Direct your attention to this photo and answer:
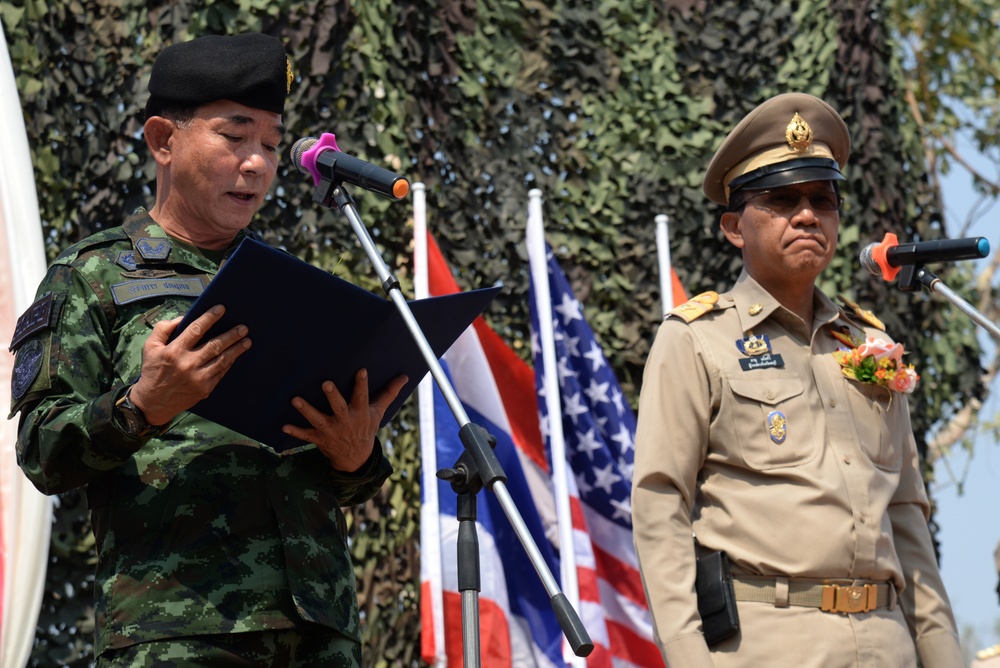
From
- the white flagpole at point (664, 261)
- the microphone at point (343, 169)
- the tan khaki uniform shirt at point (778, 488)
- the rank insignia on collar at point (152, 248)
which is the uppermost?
the white flagpole at point (664, 261)

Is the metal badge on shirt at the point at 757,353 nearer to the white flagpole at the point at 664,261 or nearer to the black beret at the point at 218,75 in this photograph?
the black beret at the point at 218,75

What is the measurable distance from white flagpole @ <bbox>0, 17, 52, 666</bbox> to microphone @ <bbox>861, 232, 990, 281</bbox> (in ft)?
8.87

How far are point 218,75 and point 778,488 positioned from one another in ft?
4.75

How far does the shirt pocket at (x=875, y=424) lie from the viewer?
297 cm

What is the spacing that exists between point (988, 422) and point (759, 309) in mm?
9634

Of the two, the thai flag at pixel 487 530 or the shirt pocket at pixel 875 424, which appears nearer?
the shirt pocket at pixel 875 424

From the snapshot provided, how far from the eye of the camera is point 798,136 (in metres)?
3.18

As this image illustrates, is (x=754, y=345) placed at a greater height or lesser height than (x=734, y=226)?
lesser

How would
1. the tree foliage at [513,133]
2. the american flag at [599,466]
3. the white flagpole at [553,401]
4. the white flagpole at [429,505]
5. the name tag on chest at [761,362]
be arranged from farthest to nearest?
the american flag at [599,466] < the tree foliage at [513,133] < the white flagpole at [553,401] < the white flagpole at [429,505] < the name tag on chest at [761,362]

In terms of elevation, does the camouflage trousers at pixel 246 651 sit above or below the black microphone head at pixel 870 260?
below

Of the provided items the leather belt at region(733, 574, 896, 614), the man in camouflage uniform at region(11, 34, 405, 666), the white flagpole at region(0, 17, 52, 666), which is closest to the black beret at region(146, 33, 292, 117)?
the man in camouflage uniform at region(11, 34, 405, 666)

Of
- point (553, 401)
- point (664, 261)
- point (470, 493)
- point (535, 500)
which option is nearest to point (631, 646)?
point (535, 500)

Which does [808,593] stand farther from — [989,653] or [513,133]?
[513,133]

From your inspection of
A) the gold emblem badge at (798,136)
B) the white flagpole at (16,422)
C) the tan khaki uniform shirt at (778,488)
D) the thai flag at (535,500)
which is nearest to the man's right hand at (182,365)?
the tan khaki uniform shirt at (778,488)
